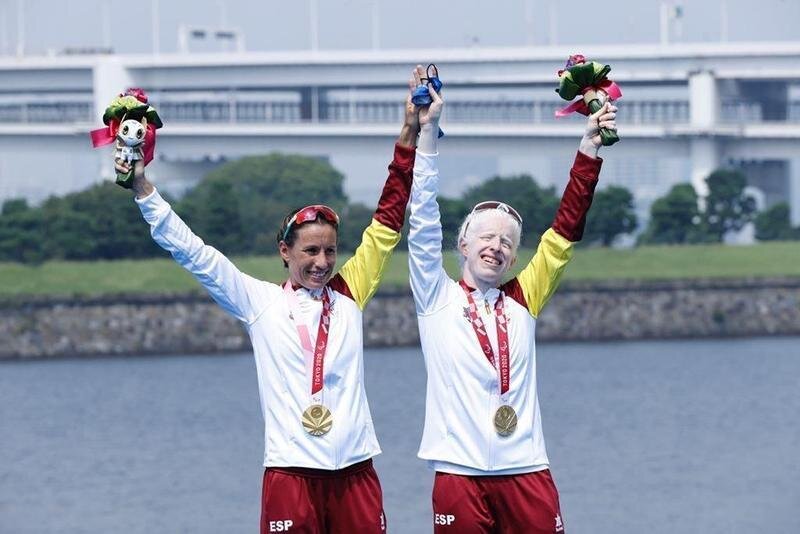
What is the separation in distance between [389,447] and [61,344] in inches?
1124

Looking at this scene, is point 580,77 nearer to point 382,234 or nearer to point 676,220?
point 382,234

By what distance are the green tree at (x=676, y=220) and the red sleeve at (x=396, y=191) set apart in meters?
62.8

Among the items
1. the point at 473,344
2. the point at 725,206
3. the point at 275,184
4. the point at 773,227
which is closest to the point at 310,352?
the point at 473,344

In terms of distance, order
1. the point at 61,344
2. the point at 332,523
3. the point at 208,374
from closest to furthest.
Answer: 1. the point at 332,523
2. the point at 208,374
3. the point at 61,344

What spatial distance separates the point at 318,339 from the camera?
27.3ft

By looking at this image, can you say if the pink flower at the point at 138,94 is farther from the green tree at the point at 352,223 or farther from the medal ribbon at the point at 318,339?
the green tree at the point at 352,223

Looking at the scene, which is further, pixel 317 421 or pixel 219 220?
pixel 219 220

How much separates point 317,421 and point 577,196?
4.90ft

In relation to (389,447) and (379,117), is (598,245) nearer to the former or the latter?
(379,117)

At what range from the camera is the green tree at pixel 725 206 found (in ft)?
236

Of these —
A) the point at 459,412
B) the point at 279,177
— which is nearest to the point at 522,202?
the point at 279,177

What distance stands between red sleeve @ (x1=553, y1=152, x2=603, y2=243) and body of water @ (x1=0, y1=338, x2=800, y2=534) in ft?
43.7

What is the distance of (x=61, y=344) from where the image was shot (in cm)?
6088

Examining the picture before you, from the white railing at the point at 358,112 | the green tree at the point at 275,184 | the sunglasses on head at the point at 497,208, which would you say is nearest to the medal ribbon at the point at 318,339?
the sunglasses on head at the point at 497,208
